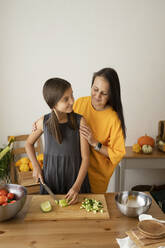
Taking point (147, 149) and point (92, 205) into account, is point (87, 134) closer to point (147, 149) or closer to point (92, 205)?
point (92, 205)

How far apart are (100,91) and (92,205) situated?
753 mm

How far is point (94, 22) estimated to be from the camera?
9.46ft

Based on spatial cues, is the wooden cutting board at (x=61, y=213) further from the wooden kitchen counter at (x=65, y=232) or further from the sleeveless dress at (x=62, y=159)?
the sleeveless dress at (x=62, y=159)

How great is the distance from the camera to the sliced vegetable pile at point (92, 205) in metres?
1.29

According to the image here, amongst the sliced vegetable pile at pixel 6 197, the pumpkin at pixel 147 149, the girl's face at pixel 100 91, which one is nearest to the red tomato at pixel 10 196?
the sliced vegetable pile at pixel 6 197

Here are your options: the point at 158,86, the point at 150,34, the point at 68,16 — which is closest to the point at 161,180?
the point at 158,86

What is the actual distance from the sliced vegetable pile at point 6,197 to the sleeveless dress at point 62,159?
372mm

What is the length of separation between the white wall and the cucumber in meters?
1.93

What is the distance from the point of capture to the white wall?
2846mm

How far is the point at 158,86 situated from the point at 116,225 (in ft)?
7.43

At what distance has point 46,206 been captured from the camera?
128cm

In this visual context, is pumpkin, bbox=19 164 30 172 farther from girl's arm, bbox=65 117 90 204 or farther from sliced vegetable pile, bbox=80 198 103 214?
sliced vegetable pile, bbox=80 198 103 214

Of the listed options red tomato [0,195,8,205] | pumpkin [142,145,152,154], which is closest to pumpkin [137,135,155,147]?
pumpkin [142,145,152,154]

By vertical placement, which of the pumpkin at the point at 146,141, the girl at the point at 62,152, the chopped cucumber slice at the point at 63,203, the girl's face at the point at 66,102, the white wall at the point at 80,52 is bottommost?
the chopped cucumber slice at the point at 63,203
